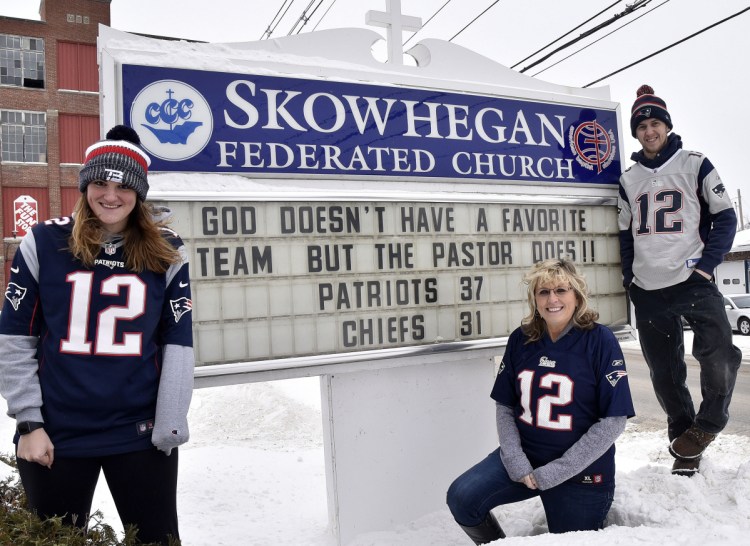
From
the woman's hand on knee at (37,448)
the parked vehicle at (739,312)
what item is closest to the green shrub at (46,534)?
the woman's hand on knee at (37,448)

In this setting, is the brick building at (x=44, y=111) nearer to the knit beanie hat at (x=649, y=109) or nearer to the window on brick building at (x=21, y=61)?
the window on brick building at (x=21, y=61)

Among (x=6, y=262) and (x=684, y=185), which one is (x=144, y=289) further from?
(x=6, y=262)

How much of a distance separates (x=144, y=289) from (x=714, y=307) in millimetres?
3174

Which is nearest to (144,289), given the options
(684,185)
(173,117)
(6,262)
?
(173,117)

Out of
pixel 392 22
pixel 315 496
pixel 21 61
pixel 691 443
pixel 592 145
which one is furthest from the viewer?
pixel 21 61

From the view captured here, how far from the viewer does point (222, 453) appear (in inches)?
226

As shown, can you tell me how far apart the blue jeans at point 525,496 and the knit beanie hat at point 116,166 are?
196 cm

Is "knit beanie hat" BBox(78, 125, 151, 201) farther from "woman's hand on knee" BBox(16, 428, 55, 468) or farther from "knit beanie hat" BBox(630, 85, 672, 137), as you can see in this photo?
"knit beanie hat" BBox(630, 85, 672, 137)

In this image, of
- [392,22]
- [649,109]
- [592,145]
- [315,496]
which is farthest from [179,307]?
[592,145]

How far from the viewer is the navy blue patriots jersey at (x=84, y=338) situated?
2.09 metres

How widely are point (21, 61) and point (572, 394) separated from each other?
29114 millimetres

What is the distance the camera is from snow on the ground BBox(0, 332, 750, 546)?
2846mm

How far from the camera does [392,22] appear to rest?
3.84 meters

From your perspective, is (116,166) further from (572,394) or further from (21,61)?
(21,61)
